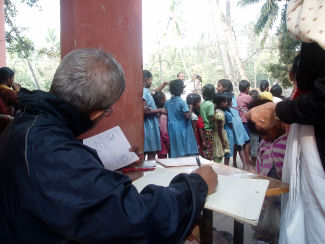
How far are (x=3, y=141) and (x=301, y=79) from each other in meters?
1.16

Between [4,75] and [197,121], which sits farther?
[197,121]

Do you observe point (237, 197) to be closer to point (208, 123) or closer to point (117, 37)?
point (117, 37)

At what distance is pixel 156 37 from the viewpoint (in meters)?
41.6

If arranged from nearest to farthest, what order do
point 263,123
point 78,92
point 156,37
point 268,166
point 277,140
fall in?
point 78,92 → point 263,123 → point 277,140 → point 268,166 → point 156,37

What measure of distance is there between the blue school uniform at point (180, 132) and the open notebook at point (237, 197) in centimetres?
307

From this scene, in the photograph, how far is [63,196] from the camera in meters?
0.83

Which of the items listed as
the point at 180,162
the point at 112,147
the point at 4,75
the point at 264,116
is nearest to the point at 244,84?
the point at 4,75

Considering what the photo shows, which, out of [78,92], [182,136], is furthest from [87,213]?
[182,136]

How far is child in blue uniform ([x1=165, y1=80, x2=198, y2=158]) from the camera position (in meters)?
4.69

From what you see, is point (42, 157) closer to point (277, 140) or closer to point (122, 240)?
point (122, 240)

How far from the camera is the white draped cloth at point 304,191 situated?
1.22 metres

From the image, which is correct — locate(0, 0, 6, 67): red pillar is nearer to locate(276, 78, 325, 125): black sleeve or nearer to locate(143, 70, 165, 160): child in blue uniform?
locate(143, 70, 165, 160): child in blue uniform

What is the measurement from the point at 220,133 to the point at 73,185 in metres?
4.29

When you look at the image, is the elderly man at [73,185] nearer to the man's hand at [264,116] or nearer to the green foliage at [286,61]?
the man's hand at [264,116]
